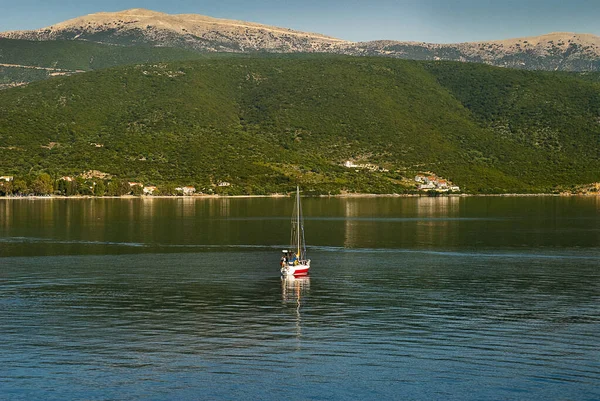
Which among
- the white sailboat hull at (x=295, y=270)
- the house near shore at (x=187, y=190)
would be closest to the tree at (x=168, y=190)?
the house near shore at (x=187, y=190)

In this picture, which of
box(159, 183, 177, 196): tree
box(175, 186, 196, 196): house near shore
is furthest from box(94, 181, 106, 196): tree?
box(175, 186, 196, 196): house near shore

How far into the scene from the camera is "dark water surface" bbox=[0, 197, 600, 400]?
92.9ft

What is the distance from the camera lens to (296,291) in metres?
48.6

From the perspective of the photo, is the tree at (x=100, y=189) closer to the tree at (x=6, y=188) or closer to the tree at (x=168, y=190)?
the tree at (x=168, y=190)

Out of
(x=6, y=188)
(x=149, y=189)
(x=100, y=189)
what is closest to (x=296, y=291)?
(x=6, y=188)

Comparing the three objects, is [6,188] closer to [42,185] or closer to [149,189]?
[42,185]

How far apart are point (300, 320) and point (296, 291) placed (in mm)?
9477

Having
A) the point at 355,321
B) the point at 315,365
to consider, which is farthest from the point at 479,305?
the point at 315,365

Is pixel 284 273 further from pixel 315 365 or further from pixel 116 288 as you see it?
pixel 315 365

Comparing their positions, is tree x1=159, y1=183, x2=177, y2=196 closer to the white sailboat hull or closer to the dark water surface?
the dark water surface

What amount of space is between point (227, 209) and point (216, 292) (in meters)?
95.9

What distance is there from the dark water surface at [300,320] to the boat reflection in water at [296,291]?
228 millimetres

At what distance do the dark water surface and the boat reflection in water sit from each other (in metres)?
0.23

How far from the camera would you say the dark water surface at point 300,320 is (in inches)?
1115
